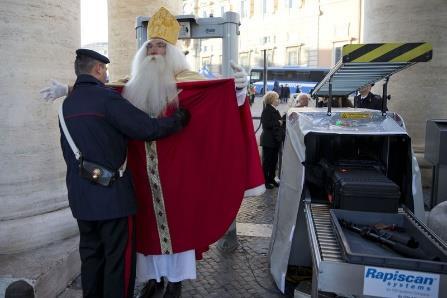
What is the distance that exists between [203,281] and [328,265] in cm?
184

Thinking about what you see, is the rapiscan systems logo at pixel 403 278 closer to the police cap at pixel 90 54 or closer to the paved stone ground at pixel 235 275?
the paved stone ground at pixel 235 275

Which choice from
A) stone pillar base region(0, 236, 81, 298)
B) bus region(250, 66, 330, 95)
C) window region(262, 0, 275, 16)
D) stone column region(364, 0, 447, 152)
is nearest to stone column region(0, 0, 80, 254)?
stone pillar base region(0, 236, 81, 298)

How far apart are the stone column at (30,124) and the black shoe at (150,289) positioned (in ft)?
3.12

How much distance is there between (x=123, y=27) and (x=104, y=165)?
4689 millimetres

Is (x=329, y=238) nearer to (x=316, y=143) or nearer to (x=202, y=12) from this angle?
(x=316, y=143)

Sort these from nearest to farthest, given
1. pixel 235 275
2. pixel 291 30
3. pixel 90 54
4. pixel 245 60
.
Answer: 1. pixel 90 54
2. pixel 235 275
3. pixel 291 30
4. pixel 245 60

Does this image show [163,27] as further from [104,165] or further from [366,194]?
[366,194]

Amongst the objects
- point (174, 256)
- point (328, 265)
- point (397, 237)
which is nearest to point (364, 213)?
point (397, 237)

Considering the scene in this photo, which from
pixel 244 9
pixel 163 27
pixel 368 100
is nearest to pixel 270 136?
pixel 368 100

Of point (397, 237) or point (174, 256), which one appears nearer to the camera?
point (397, 237)

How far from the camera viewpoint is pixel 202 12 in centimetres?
4769

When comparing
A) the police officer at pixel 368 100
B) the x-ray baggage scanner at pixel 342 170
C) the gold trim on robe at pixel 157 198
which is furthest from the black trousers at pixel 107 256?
the police officer at pixel 368 100

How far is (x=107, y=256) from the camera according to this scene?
2.96 meters

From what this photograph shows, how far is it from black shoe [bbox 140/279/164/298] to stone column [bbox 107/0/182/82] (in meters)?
4.15
